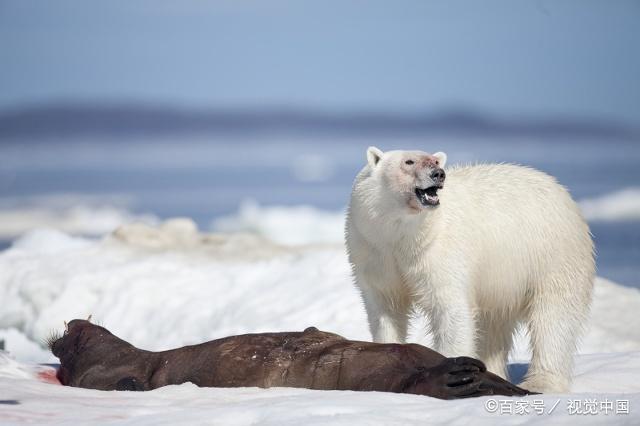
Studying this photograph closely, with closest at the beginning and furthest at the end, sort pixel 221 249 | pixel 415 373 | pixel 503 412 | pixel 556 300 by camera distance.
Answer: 1. pixel 503 412
2. pixel 415 373
3. pixel 556 300
4. pixel 221 249

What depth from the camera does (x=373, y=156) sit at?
25.5 ft

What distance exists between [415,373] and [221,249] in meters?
7.75

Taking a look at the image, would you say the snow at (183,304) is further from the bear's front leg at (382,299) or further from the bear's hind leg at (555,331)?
the bear's front leg at (382,299)

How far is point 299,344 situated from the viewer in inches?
277

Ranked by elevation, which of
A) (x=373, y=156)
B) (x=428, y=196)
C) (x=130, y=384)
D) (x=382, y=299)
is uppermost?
(x=373, y=156)

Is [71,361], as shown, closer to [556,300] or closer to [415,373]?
[415,373]

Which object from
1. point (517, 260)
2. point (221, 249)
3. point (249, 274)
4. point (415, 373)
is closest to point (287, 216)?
point (221, 249)

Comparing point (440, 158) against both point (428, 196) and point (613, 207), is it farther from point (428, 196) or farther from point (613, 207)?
point (613, 207)

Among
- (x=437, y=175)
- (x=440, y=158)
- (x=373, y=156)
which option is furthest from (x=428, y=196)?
(x=373, y=156)

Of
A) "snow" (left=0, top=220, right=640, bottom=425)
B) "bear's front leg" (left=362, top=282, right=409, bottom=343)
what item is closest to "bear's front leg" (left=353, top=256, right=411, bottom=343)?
"bear's front leg" (left=362, top=282, right=409, bottom=343)

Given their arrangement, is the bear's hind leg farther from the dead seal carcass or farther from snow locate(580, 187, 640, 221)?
snow locate(580, 187, 640, 221)

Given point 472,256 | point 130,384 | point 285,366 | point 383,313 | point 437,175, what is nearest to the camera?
point 285,366

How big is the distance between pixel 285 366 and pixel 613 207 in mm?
16746

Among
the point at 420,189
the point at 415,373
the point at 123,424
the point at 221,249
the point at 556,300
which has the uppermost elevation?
the point at 221,249
